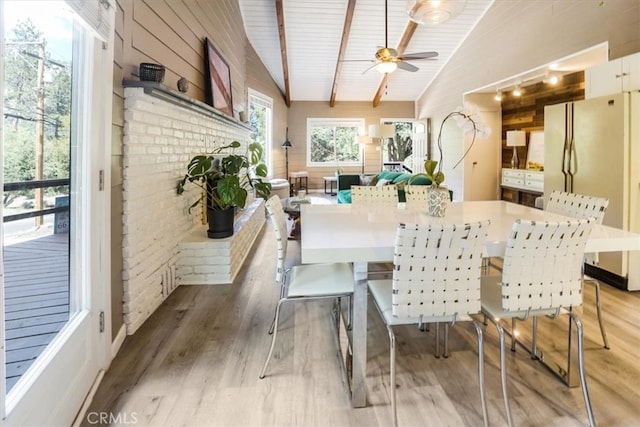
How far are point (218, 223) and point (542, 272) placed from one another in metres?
2.80

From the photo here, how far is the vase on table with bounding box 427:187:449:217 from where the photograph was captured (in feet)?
7.50

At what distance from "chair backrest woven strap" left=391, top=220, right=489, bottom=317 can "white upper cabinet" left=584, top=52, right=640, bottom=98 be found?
2.85 meters

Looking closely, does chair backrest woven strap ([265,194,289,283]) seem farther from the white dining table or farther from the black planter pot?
the black planter pot

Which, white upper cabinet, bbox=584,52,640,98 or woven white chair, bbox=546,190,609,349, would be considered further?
white upper cabinet, bbox=584,52,640,98

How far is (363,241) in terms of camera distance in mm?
1679

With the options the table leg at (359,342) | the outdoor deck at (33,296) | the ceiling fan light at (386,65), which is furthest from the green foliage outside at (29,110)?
the ceiling fan light at (386,65)

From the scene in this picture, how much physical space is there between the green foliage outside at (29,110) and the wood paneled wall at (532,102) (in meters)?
6.59

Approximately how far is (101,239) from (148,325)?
0.88 metres

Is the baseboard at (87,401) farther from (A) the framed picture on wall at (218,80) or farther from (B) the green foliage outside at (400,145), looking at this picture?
(B) the green foliage outside at (400,145)

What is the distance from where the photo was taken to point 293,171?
37.5ft

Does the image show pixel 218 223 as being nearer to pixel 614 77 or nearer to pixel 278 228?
pixel 278 228

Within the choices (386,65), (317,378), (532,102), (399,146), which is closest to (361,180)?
(532,102)

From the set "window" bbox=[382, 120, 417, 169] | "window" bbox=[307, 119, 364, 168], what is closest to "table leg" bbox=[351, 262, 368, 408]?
"window" bbox=[307, 119, 364, 168]

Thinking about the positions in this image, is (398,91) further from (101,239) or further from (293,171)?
(101,239)
